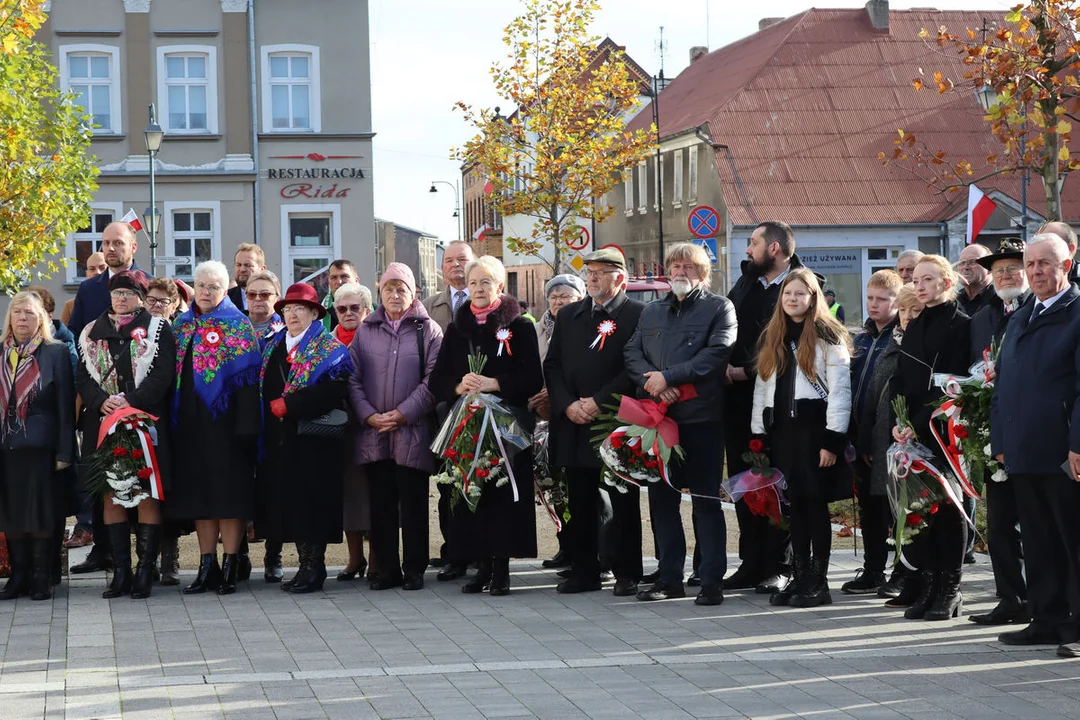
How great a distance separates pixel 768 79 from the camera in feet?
160

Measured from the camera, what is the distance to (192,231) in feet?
121

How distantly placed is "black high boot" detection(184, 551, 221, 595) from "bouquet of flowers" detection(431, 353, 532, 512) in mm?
1647

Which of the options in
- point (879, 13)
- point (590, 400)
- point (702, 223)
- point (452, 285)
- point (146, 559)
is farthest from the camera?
point (879, 13)

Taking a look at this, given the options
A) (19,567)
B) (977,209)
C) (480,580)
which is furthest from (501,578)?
(977,209)

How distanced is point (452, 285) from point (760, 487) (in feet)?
9.45

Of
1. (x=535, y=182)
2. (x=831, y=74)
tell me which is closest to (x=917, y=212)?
(x=831, y=74)

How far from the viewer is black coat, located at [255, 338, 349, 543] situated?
32.3 feet

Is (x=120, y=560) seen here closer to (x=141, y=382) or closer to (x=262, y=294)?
(x=141, y=382)

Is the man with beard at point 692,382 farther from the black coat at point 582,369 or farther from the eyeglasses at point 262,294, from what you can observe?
the eyeglasses at point 262,294

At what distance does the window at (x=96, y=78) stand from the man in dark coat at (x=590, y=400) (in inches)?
1142

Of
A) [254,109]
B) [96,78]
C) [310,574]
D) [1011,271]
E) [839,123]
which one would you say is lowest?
[310,574]

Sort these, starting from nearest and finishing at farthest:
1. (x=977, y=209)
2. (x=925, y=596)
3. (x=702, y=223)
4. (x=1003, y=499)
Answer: (x=1003, y=499) → (x=925, y=596) → (x=977, y=209) → (x=702, y=223)

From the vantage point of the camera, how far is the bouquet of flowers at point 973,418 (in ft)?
27.3

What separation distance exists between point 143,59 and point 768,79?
68.6 feet
